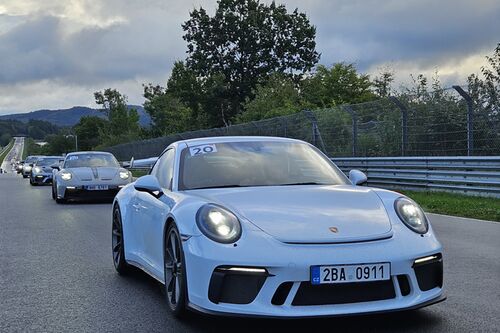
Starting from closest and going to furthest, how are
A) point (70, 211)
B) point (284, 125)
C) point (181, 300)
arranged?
point (181, 300) < point (70, 211) < point (284, 125)

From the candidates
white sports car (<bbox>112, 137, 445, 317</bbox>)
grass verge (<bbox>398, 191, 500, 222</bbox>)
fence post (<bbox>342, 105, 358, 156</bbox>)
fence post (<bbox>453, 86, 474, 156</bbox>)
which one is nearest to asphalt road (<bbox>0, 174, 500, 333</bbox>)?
white sports car (<bbox>112, 137, 445, 317</bbox>)

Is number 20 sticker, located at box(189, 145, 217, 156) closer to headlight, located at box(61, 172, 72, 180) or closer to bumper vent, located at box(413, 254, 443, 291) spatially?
bumper vent, located at box(413, 254, 443, 291)

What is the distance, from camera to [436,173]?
50.4 ft

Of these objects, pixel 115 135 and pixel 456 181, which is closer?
pixel 456 181

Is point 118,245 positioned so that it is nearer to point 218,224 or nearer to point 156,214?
point 156,214

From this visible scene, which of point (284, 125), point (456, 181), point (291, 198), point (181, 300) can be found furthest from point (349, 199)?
point (284, 125)

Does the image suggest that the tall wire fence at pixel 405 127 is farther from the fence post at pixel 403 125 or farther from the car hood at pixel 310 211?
the car hood at pixel 310 211

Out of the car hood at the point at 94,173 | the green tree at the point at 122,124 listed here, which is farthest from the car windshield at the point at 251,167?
the green tree at the point at 122,124

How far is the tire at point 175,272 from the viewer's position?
14.5 feet

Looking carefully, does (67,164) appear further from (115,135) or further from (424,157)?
(115,135)

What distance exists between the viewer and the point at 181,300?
4.47m

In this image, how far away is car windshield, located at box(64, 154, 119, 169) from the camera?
1722 centimetres

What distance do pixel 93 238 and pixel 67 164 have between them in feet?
27.1

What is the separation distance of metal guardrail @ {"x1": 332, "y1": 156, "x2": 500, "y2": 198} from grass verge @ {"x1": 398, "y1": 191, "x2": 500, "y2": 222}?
23 centimetres
